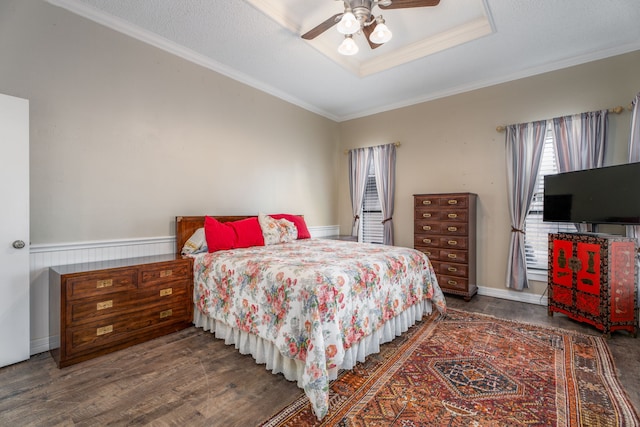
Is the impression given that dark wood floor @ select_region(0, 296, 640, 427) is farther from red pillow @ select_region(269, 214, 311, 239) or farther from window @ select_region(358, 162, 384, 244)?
window @ select_region(358, 162, 384, 244)

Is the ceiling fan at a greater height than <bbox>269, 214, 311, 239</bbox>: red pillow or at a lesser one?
greater

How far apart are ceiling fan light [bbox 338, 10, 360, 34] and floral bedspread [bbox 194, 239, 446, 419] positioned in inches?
73.0

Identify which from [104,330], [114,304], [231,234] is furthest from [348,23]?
[104,330]

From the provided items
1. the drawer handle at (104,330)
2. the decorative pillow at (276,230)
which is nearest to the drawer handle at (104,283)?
the drawer handle at (104,330)

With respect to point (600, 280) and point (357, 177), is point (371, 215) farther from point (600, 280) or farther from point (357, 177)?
point (600, 280)

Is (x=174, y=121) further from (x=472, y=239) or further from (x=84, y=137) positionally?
(x=472, y=239)

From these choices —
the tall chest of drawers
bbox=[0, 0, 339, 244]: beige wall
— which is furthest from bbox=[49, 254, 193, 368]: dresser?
the tall chest of drawers

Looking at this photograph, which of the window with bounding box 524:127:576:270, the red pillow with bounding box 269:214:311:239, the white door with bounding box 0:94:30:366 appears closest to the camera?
the white door with bounding box 0:94:30:366

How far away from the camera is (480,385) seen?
6.41ft

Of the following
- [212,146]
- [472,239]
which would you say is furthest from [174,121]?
[472,239]

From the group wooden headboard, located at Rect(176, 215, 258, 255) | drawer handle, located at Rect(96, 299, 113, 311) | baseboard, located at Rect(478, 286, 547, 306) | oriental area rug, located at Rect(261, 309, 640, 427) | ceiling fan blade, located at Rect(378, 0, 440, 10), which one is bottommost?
oriental area rug, located at Rect(261, 309, 640, 427)

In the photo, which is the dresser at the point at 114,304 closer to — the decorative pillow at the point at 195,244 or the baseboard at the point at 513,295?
the decorative pillow at the point at 195,244

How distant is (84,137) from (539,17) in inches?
171

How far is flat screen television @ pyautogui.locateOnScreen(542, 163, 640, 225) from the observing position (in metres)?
2.67
